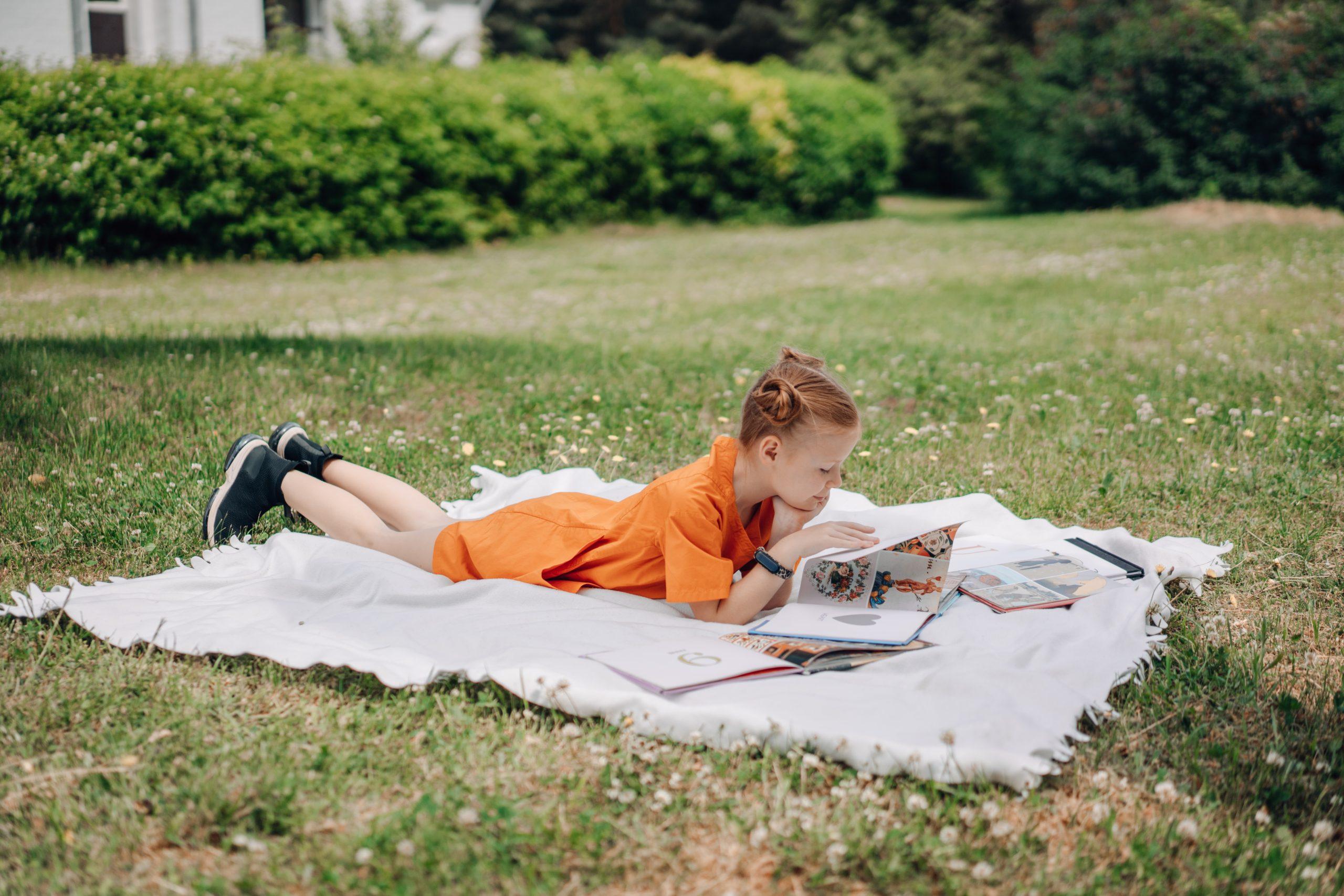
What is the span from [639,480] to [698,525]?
1.71 metres

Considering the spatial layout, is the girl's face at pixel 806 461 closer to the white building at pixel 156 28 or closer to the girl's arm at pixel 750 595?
the girl's arm at pixel 750 595

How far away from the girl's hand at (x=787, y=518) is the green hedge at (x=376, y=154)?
31.7ft

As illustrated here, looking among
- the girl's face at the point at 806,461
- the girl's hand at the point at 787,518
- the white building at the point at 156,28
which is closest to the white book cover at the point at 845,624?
the girl's hand at the point at 787,518

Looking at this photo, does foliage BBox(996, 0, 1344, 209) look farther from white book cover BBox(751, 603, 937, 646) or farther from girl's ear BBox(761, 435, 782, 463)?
girl's ear BBox(761, 435, 782, 463)

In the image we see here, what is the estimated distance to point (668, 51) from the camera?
40281 millimetres

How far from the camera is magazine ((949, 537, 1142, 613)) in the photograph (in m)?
3.38

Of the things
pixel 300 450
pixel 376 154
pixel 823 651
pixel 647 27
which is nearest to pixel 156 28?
pixel 376 154

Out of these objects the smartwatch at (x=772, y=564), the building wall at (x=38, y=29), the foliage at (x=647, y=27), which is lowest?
the smartwatch at (x=772, y=564)

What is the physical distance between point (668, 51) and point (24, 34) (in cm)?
3063

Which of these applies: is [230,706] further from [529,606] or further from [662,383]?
[662,383]

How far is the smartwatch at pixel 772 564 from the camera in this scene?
3.22 metres

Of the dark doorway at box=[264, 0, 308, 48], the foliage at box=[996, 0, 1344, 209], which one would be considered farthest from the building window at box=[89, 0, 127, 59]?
Result: the foliage at box=[996, 0, 1344, 209]

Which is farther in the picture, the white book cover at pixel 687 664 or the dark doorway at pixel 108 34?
the dark doorway at pixel 108 34

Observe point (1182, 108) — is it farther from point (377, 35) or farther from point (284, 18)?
point (284, 18)
